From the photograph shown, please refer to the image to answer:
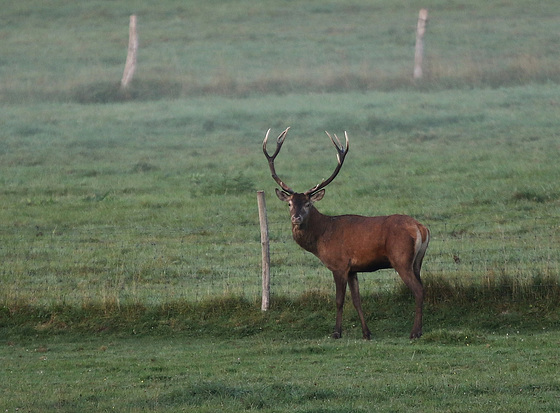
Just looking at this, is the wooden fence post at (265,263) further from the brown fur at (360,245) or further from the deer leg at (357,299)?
the deer leg at (357,299)

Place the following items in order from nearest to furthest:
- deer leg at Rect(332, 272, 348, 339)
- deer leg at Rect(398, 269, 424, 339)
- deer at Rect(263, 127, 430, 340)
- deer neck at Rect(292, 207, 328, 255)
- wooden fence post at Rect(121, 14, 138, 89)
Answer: deer leg at Rect(398, 269, 424, 339) → deer at Rect(263, 127, 430, 340) → deer leg at Rect(332, 272, 348, 339) → deer neck at Rect(292, 207, 328, 255) → wooden fence post at Rect(121, 14, 138, 89)

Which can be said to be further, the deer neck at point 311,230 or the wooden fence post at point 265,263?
the wooden fence post at point 265,263

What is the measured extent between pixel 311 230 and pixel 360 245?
0.87 metres

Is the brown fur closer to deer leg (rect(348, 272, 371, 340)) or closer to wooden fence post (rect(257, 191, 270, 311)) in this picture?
deer leg (rect(348, 272, 371, 340))

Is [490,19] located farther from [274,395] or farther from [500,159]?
[274,395]

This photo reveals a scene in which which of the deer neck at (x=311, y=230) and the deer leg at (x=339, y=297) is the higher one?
the deer neck at (x=311, y=230)

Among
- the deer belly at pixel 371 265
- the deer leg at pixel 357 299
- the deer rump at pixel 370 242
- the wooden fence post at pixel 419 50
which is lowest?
the deer leg at pixel 357 299

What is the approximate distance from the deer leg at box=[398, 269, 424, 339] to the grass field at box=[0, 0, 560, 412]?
350mm

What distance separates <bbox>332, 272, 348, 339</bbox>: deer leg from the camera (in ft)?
44.6

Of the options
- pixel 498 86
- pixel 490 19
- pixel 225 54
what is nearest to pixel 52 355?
pixel 498 86

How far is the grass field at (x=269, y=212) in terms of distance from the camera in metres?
11.1

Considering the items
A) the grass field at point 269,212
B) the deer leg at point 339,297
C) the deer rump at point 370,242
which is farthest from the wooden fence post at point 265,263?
the deer leg at point 339,297

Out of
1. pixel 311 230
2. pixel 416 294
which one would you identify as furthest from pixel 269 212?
pixel 416 294

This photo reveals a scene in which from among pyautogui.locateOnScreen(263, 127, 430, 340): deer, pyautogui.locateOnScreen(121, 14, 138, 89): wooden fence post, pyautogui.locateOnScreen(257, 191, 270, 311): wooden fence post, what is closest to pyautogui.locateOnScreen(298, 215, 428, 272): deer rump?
pyautogui.locateOnScreen(263, 127, 430, 340): deer
